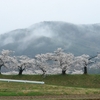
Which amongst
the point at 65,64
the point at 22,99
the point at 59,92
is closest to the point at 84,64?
the point at 65,64

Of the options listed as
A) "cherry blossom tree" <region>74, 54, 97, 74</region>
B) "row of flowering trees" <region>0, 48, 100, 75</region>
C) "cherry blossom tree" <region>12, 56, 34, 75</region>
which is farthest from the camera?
"cherry blossom tree" <region>12, 56, 34, 75</region>

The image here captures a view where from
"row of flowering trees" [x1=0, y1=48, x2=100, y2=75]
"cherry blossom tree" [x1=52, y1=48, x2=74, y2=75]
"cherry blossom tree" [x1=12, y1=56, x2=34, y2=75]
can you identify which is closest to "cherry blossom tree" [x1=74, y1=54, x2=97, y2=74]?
"row of flowering trees" [x1=0, y1=48, x2=100, y2=75]

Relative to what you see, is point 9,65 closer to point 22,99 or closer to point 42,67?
point 42,67

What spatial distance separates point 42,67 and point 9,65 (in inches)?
532

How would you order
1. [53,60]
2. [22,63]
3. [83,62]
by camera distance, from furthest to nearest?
[22,63] < [53,60] < [83,62]

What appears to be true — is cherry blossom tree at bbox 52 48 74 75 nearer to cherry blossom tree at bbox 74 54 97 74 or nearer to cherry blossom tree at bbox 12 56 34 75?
cherry blossom tree at bbox 74 54 97 74

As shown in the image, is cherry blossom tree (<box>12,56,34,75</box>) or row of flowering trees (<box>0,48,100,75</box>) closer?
row of flowering trees (<box>0,48,100,75</box>)

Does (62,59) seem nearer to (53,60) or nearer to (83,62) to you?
(53,60)

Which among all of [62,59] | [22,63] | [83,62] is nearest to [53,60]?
[62,59]

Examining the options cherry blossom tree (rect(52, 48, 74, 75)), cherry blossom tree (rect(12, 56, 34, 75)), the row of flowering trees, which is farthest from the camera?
cherry blossom tree (rect(12, 56, 34, 75))

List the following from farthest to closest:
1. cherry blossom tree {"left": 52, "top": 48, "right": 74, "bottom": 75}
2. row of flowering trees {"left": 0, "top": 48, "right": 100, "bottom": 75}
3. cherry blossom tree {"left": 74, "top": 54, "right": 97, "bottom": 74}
Result: cherry blossom tree {"left": 74, "top": 54, "right": 97, "bottom": 74}
row of flowering trees {"left": 0, "top": 48, "right": 100, "bottom": 75}
cherry blossom tree {"left": 52, "top": 48, "right": 74, "bottom": 75}

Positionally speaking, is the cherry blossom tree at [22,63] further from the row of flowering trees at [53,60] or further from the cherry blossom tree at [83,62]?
the cherry blossom tree at [83,62]

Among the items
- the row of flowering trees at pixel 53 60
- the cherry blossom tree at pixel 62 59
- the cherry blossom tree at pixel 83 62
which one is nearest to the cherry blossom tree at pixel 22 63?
the row of flowering trees at pixel 53 60

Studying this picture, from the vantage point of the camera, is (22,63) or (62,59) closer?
(62,59)
